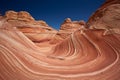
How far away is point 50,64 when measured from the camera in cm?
404

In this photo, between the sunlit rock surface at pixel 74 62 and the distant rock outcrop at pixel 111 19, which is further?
the distant rock outcrop at pixel 111 19

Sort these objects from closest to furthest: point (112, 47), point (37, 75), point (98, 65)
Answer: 1. point (37, 75)
2. point (98, 65)
3. point (112, 47)

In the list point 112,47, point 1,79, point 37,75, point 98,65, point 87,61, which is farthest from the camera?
point 112,47

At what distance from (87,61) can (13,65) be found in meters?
2.03

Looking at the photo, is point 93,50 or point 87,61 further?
point 93,50

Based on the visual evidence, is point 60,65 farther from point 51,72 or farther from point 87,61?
point 87,61

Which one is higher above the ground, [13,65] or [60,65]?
[60,65]

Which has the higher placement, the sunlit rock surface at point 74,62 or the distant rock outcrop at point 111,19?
the distant rock outcrop at point 111,19

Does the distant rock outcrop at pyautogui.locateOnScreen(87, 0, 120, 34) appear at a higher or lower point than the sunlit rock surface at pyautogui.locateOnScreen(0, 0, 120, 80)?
higher

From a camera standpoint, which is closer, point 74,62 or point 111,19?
point 74,62

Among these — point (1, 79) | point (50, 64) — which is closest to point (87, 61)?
point (50, 64)

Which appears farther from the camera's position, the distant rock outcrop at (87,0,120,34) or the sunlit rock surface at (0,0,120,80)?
the distant rock outcrop at (87,0,120,34)

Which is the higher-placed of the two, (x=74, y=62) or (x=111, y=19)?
(x=111, y=19)

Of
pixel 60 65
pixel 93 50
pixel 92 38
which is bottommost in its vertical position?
pixel 60 65
